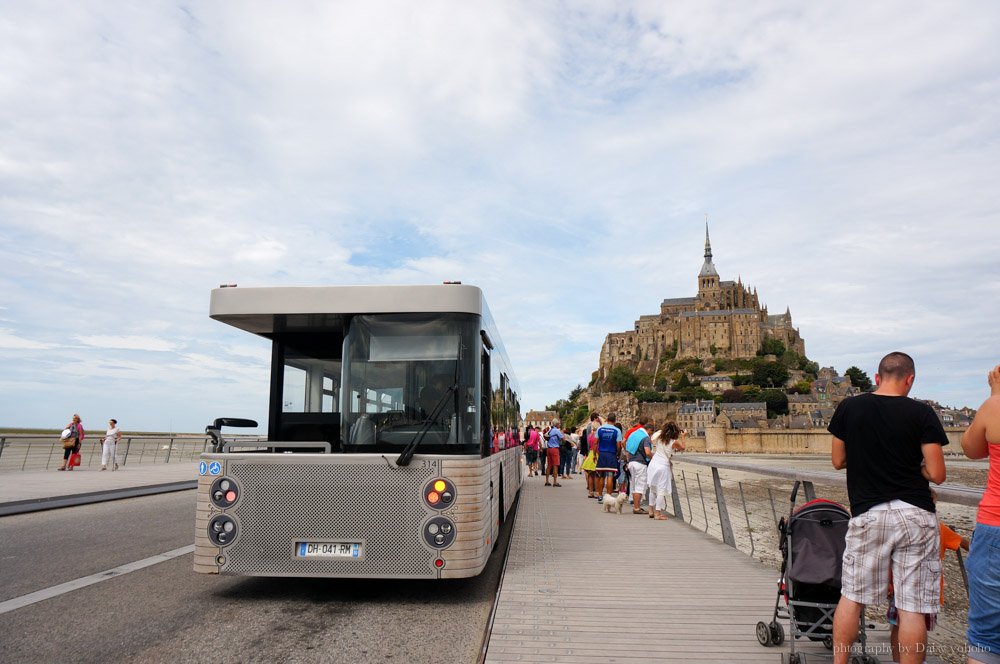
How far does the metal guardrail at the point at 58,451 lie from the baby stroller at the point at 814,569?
10419 mm

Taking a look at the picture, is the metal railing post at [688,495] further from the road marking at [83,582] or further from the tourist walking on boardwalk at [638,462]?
the road marking at [83,582]

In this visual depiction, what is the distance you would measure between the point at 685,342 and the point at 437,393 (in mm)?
150063

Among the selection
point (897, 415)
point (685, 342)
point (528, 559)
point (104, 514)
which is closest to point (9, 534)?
point (104, 514)

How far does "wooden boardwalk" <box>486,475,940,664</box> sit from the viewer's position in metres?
4.50

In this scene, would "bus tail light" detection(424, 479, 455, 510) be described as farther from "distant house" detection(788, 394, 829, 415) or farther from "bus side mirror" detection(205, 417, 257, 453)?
"distant house" detection(788, 394, 829, 415)

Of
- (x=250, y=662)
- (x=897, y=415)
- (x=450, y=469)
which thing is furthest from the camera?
(x=450, y=469)

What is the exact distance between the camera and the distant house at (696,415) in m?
119

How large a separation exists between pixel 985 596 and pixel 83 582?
687cm

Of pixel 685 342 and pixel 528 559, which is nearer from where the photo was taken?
pixel 528 559

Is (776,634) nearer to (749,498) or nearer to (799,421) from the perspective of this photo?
(749,498)

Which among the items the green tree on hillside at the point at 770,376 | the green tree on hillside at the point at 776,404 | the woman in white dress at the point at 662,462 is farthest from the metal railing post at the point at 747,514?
the green tree on hillside at the point at 770,376

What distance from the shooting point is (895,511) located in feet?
12.1

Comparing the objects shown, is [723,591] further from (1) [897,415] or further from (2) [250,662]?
(2) [250,662]

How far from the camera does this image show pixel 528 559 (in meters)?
7.66
